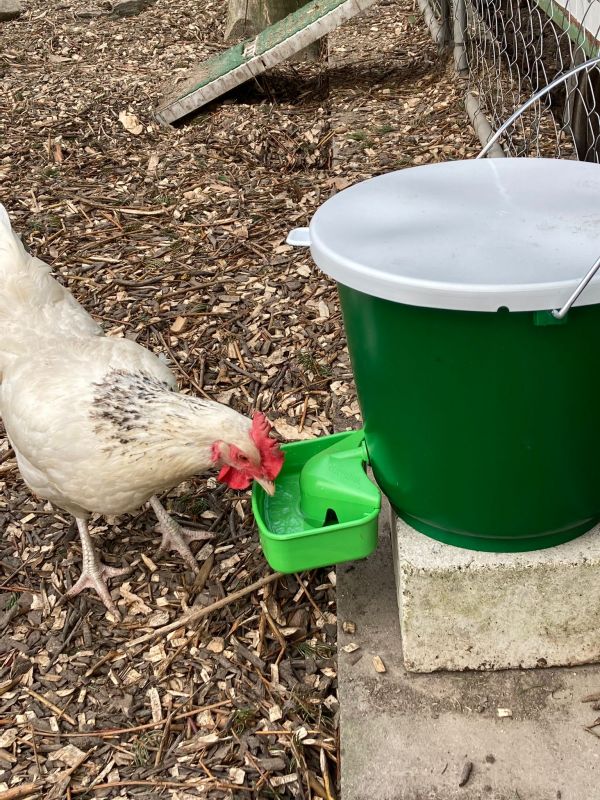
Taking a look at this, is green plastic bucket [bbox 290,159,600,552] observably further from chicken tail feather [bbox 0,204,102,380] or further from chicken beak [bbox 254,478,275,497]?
chicken tail feather [bbox 0,204,102,380]

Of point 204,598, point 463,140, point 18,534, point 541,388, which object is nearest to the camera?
point 541,388

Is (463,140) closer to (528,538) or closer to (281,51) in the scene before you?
(281,51)

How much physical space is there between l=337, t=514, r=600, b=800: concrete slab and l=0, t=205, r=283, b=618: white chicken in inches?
22.8

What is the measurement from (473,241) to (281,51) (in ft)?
13.3

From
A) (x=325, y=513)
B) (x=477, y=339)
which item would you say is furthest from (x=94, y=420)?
(x=477, y=339)

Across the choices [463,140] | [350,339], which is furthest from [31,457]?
[463,140]

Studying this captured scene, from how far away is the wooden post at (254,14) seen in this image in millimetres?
6445

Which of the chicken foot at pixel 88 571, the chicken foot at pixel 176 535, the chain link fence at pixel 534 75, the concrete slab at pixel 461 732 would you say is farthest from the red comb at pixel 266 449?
the chain link fence at pixel 534 75

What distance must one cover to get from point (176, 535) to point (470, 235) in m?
1.45

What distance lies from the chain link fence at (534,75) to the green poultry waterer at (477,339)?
147 centimetres

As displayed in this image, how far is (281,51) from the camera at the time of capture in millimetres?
5086

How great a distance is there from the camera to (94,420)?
7.09 feet

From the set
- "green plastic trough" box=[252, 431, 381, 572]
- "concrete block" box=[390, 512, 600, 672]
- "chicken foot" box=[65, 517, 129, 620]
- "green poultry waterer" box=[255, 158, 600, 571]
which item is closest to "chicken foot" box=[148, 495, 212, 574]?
"chicken foot" box=[65, 517, 129, 620]

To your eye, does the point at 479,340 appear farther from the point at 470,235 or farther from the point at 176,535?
the point at 176,535
